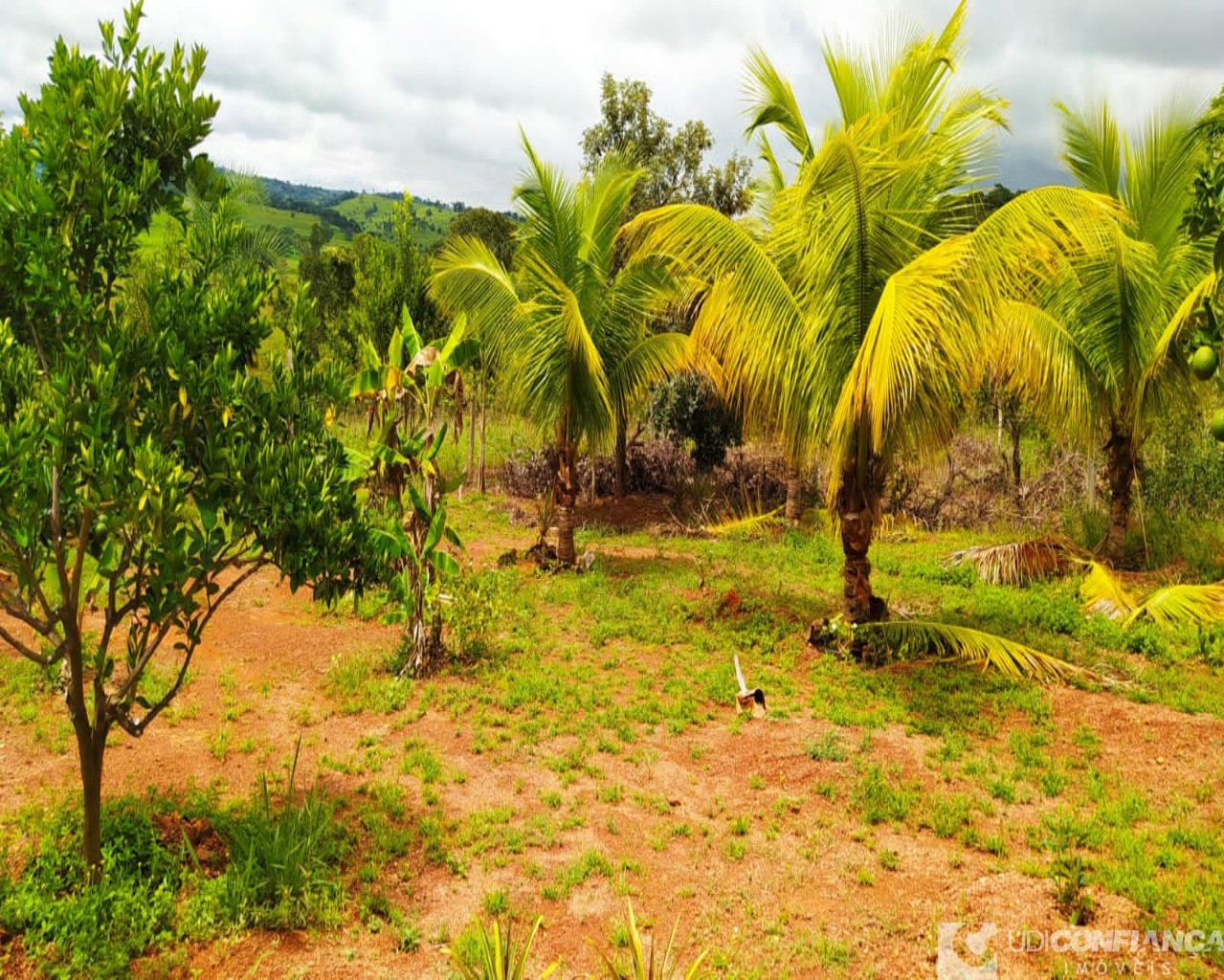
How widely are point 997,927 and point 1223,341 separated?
10.9ft

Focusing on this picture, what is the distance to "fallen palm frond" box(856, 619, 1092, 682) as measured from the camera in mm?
6664

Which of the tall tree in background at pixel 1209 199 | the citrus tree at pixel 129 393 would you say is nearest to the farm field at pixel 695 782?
the citrus tree at pixel 129 393

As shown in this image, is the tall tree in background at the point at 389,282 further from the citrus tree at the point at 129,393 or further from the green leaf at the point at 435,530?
the citrus tree at the point at 129,393

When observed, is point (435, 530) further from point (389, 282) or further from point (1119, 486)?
point (1119, 486)

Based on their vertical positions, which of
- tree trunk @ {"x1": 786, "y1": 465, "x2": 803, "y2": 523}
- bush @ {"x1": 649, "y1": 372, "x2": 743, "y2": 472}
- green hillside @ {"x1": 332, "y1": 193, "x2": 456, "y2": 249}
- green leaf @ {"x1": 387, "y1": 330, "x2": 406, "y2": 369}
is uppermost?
green hillside @ {"x1": 332, "y1": 193, "x2": 456, "y2": 249}

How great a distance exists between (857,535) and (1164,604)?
341cm

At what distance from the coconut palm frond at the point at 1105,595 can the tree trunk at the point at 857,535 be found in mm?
2633

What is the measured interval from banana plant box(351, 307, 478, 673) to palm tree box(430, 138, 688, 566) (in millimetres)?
2378

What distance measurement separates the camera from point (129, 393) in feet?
10.6

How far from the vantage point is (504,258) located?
1844 centimetres

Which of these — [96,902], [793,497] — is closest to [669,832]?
[96,902]

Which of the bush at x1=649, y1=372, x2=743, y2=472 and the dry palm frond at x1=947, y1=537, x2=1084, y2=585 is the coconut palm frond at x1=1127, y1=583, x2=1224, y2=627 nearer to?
the dry palm frond at x1=947, y1=537, x2=1084, y2=585

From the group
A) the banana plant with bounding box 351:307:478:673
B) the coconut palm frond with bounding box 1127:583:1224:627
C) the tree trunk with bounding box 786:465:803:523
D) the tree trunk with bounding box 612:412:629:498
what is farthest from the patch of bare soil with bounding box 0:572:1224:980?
the tree trunk with bounding box 612:412:629:498

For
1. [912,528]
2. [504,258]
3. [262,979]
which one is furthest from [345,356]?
[262,979]
